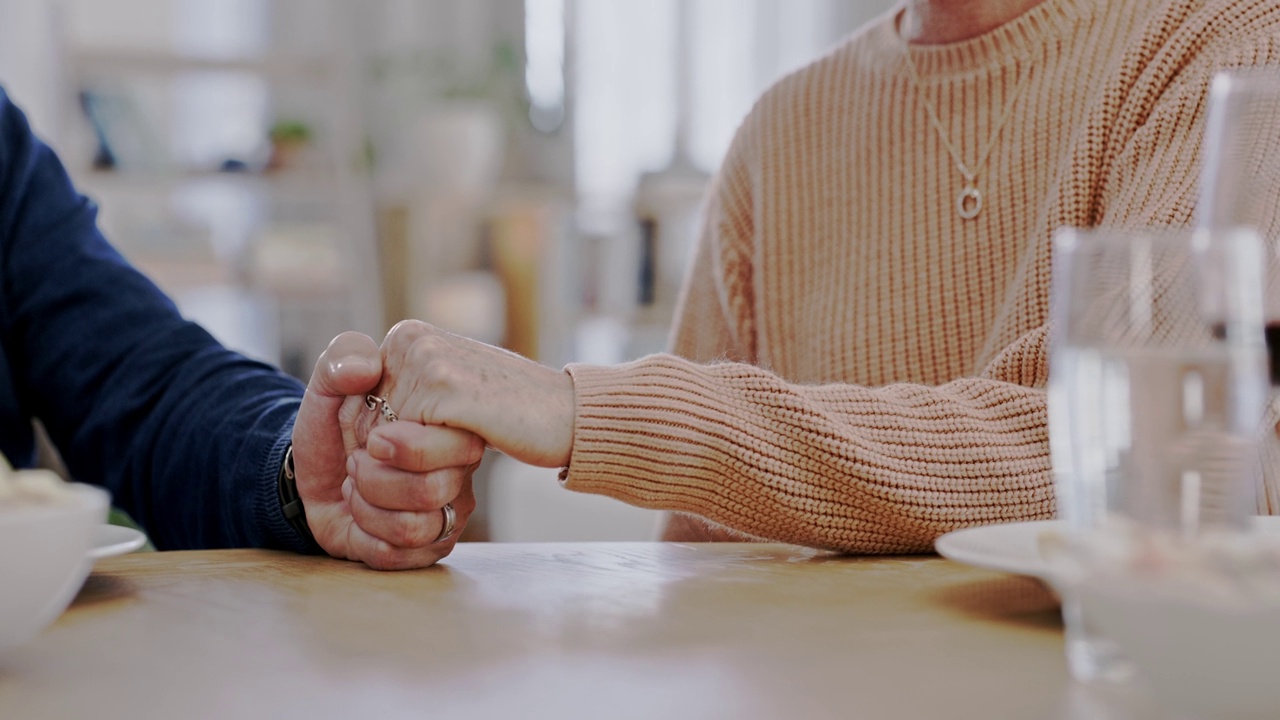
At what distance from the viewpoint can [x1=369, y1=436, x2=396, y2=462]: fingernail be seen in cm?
78

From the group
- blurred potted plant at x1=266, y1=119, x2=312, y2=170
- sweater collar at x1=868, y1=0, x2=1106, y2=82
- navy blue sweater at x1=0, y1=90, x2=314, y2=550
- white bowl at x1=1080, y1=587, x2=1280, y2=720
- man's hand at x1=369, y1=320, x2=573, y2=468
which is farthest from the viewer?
blurred potted plant at x1=266, y1=119, x2=312, y2=170

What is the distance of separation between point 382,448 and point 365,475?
1.6 inches

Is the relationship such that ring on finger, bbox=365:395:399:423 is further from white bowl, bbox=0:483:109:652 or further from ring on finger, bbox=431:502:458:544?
white bowl, bbox=0:483:109:652

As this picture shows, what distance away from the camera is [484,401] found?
76cm

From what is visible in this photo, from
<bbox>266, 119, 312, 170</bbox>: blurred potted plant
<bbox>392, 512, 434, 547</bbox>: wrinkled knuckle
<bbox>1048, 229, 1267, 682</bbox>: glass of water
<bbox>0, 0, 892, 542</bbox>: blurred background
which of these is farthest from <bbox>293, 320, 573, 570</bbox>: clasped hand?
<bbox>266, 119, 312, 170</bbox>: blurred potted plant

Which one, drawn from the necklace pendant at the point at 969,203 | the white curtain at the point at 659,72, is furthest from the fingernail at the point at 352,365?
the white curtain at the point at 659,72

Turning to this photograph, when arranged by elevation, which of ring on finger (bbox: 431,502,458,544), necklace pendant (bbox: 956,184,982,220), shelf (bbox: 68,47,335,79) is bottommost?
ring on finger (bbox: 431,502,458,544)

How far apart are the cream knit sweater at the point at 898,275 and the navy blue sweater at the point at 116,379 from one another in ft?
1.24

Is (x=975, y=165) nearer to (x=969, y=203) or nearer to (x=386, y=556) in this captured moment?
(x=969, y=203)

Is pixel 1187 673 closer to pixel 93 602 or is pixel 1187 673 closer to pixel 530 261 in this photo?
pixel 93 602

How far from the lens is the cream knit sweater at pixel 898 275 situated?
79 centimetres

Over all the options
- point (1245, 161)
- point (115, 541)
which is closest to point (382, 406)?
point (115, 541)

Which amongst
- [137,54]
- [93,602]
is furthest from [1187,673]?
[137,54]

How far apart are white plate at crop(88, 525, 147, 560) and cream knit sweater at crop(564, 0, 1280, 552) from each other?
26 centimetres
